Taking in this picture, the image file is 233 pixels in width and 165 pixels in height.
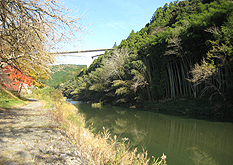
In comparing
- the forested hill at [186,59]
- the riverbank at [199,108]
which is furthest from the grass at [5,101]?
the riverbank at [199,108]

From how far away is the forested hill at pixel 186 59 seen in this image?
12172 millimetres

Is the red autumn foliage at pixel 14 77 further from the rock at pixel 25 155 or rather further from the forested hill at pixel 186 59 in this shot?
the forested hill at pixel 186 59

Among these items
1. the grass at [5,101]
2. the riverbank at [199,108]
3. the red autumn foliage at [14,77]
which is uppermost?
the red autumn foliage at [14,77]

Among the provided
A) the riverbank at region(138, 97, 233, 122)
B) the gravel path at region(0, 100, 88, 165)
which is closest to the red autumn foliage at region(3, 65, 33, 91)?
the gravel path at region(0, 100, 88, 165)

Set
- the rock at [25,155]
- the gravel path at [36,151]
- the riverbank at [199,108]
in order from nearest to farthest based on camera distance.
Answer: the gravel path at [36,151] → the rock at [25,155] → the riverbank at [199,108]

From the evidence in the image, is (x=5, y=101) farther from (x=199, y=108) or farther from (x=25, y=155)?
(x=199, y=108)

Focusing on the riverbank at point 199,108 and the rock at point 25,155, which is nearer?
the rock at point 25,155

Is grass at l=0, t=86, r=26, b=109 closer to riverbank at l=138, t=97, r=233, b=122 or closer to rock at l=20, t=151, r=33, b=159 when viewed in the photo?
rock at l=20, t=151, r=33, b=159

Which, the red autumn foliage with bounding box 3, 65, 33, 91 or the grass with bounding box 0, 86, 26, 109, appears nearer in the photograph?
the red autumn foliage with bounding box 3, 65, 33, 91

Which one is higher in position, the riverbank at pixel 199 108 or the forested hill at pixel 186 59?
the forested hill at pixel 186 59

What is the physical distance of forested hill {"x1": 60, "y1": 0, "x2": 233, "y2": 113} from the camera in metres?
12.2

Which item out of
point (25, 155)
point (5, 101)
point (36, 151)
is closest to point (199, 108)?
point (36, 151)

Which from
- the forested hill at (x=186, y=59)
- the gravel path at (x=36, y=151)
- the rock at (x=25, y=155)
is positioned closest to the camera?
the gravel path at (x=36, y=151)

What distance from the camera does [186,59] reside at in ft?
56.7
